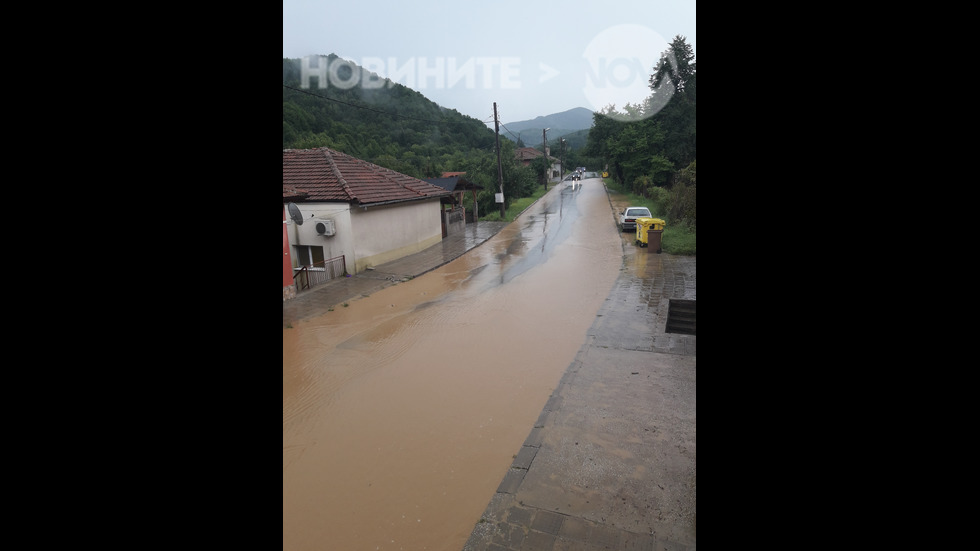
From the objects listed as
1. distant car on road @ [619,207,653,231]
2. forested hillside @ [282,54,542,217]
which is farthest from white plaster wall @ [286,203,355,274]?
forested hillside @ [282,54,542,217]

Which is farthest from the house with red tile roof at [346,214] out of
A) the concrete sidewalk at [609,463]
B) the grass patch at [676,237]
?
the grass patch at [676,237]

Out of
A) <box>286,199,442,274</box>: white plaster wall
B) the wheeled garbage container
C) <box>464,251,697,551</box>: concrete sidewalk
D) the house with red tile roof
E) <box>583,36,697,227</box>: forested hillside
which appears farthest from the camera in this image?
<box>583,36,697,227</box>: forested hillside

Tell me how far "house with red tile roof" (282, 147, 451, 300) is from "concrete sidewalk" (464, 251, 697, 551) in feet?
30.0

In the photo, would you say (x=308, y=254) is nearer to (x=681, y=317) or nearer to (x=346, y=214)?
(x=346, y=214)

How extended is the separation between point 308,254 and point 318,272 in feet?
6.13

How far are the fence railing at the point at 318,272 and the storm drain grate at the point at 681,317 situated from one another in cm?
944

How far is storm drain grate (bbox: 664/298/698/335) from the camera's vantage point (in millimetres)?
10266

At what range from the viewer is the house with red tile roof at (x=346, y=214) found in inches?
608

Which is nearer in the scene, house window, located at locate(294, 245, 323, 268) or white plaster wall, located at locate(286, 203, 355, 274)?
white plaster wall, located at locate(286, 203, 355, 274)

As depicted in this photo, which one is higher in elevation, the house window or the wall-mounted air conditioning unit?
the wall-mounted air conditioning unit

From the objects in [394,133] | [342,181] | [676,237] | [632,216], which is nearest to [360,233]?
[342,181]

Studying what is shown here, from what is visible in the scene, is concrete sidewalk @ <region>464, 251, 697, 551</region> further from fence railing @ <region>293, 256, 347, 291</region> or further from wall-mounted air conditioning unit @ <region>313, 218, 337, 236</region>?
wall-mounted air conditioning unit @ <region>313, 218, 337, 236</region>
